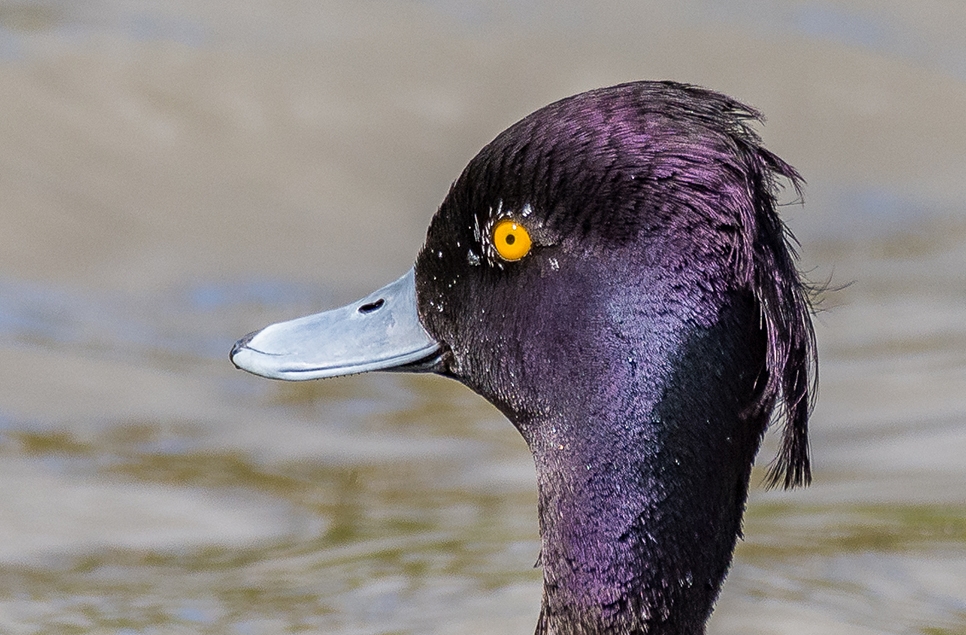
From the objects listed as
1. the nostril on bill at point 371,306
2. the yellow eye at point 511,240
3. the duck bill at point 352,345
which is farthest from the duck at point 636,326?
the nostril on bill at point 371,306

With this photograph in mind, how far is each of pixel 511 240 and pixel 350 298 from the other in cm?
374

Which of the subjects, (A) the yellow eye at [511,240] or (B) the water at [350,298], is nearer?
(A) the yellow eye at [511,240]

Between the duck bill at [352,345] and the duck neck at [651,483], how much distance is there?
17.2 inches

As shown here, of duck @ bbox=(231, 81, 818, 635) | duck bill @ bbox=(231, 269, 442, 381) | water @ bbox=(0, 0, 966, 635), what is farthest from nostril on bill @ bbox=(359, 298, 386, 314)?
water @ bbox=(0, 0, 966, 635)

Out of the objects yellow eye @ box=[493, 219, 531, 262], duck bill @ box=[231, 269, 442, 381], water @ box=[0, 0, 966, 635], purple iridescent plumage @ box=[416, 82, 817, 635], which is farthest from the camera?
water @ box=[0, 0, 966, 635]

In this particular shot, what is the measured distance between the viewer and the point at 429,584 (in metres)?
6.05

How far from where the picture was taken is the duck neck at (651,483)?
381 cm

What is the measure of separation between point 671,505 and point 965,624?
246cm

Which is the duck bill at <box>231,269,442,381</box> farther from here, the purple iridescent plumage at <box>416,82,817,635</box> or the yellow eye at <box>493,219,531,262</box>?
the yellow eye at <box>493,219,531,262</box>

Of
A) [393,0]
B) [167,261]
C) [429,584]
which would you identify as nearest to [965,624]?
[429,584]

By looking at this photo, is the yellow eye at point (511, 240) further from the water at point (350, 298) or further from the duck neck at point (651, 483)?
the water at point (350, 298)

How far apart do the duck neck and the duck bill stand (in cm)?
44

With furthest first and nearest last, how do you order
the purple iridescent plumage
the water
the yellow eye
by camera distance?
the water
the yellow eye
the purple iridescent plumage

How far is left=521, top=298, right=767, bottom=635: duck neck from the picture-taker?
150 inches
